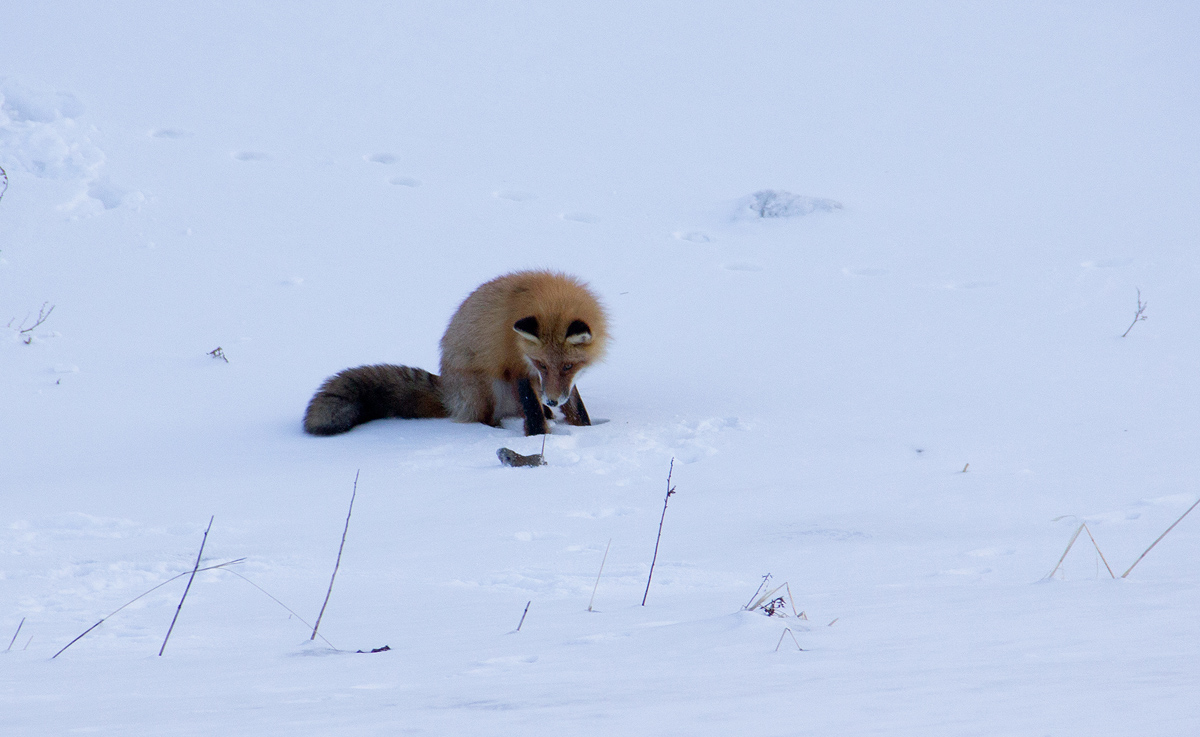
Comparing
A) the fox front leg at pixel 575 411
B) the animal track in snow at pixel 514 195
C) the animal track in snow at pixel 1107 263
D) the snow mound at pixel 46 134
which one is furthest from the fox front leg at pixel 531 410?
the snow mound at pixel 46 134

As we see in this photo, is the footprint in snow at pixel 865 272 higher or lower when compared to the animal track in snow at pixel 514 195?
lower

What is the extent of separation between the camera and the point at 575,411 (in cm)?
702

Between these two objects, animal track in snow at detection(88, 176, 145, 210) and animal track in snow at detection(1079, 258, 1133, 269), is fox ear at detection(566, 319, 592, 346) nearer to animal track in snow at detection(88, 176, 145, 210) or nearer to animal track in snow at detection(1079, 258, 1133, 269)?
animal track in snow at detection(1079, 258, 1133, 269)

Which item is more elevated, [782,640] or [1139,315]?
[782,640]

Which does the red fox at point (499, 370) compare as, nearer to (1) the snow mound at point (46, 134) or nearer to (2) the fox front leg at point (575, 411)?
(2) the fox front leg at point (575, 411)

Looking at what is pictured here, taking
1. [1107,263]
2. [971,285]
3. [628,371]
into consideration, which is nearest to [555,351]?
[628,371]

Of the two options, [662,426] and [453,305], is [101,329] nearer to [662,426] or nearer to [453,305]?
[453,305]

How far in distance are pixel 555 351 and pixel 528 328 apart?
247 mm

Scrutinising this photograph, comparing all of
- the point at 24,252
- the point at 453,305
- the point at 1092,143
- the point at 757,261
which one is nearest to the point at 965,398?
the point at 757,261

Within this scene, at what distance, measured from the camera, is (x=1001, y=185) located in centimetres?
1150

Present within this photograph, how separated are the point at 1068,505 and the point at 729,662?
9.29 feet

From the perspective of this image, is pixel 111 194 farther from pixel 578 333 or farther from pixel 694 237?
pixel 578 333

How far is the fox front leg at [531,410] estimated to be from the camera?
6750 millimetres

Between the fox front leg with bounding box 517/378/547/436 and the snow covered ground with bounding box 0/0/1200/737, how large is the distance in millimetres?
326
